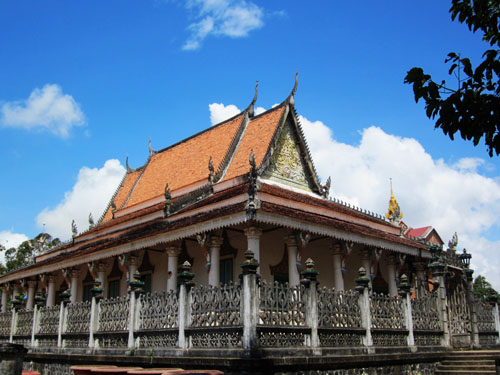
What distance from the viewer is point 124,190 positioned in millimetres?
27000

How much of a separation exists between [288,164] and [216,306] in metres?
11.0

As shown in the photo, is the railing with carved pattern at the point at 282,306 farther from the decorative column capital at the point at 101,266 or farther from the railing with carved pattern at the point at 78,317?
the decorative column capital at the point at 101,266

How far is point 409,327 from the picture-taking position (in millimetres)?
11617

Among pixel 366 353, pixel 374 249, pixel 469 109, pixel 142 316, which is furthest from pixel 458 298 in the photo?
pixel 469 109

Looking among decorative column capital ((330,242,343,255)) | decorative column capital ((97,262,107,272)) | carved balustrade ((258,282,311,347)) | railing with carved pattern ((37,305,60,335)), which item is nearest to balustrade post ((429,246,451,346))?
decorative column capital ((330,242,343,255))

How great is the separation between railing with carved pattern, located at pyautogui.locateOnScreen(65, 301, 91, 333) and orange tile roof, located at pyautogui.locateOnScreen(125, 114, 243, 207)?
7.71 m

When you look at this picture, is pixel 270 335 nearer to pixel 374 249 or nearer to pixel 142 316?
pixel 142 316

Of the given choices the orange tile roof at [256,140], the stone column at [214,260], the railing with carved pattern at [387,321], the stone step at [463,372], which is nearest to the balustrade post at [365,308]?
the railing with carved pattern at [387,321]

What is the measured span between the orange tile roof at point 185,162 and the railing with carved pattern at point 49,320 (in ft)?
24.2

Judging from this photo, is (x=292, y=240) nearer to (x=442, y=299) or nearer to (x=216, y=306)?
(x=442, y=299)

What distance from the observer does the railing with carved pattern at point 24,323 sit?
15738mm

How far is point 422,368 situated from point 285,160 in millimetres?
9738

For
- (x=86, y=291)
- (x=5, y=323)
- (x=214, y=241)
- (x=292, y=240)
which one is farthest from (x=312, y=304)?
(x=86, y=291)

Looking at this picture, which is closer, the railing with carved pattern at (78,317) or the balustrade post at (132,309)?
the balustrade post at (132,309)
